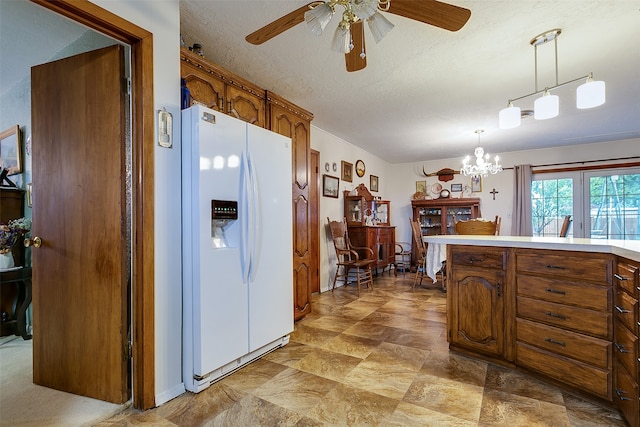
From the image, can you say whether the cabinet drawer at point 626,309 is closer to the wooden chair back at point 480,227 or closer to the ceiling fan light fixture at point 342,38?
the wooden chair back at point 480,227

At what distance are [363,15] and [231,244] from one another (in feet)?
5.14

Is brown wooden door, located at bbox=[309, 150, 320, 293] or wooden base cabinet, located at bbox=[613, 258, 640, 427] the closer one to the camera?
wooden base cabinet, located at bbox=[613, 258, 640, 427]

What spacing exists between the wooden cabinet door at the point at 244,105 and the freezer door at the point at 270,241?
0.39 metres

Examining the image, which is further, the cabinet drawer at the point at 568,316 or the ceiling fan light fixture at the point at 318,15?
the cabinet drawer at the point at 568,316

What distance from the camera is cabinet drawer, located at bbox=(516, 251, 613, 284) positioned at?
5.54ft

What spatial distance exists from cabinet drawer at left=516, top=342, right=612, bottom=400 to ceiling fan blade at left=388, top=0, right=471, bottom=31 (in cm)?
199

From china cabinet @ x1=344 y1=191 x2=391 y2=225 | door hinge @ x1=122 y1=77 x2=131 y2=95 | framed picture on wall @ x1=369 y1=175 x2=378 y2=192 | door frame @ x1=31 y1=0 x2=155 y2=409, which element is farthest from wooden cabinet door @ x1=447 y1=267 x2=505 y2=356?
framed picture on wall @ x1=369 y1=175 x2=378 y2=192

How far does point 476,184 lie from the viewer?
630 centimetres

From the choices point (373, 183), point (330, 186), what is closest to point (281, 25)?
point (330, 186)

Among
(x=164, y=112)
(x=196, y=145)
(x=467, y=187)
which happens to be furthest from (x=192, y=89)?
(x=467, y=187)

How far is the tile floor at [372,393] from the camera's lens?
1.61 m

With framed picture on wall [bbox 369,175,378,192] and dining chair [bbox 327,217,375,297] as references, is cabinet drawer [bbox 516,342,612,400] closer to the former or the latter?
dining chair [bbox 327,217,375,297]

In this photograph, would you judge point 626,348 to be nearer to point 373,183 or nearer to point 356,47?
point 356,47

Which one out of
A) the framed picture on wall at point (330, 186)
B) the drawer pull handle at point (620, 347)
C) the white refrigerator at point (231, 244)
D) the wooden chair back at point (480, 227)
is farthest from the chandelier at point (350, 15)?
the framed picture on wall at point (330, 186)
